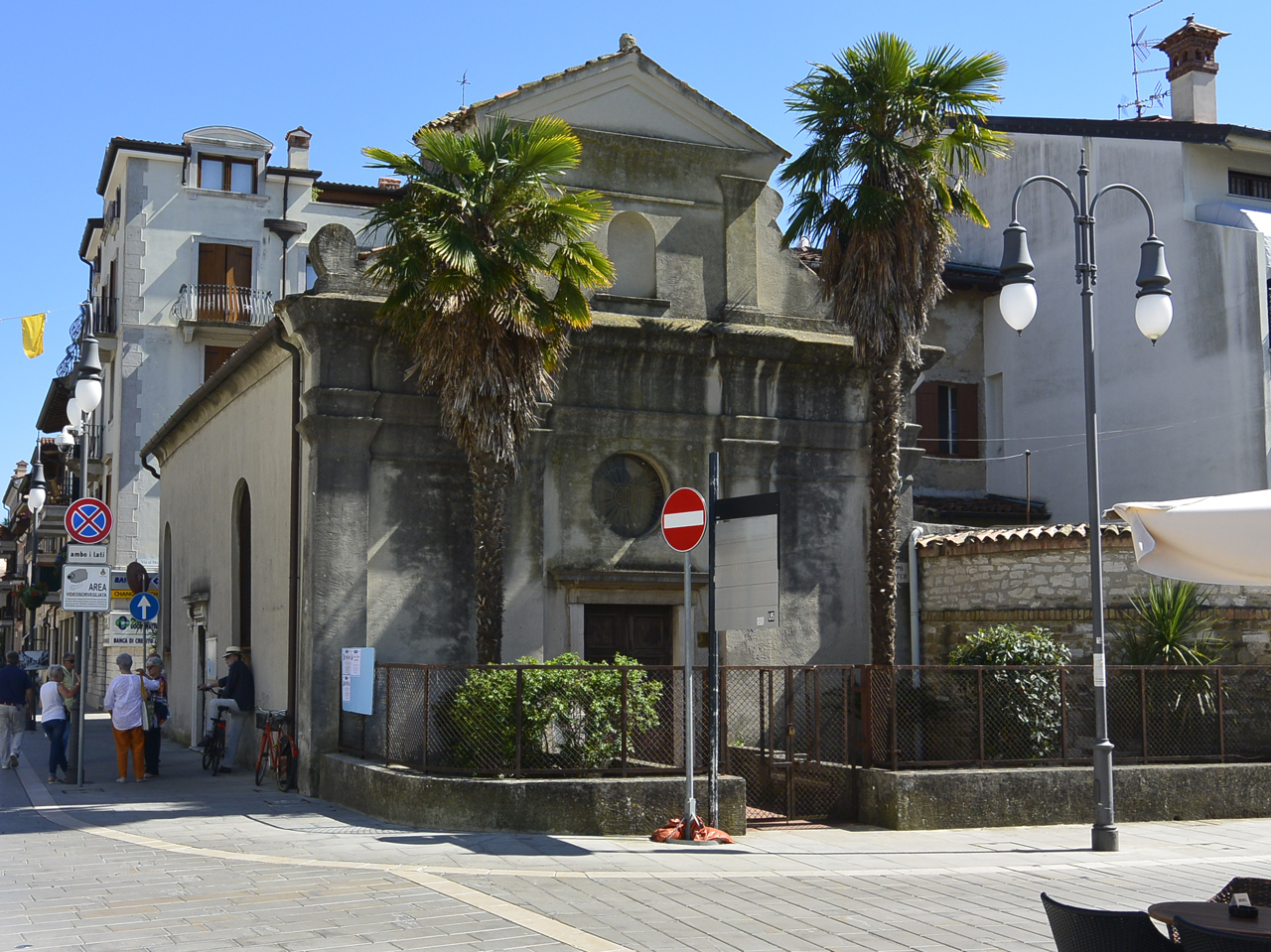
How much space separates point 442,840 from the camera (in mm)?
11719

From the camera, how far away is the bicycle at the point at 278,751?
15.4 meters

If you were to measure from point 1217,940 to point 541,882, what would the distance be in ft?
19.0

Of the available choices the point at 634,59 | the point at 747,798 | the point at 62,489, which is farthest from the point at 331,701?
the point at 62,489

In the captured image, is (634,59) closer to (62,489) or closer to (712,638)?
(712,638)

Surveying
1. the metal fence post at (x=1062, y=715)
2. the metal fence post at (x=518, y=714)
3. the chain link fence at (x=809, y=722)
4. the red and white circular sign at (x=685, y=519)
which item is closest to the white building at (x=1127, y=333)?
the chain link fence at (x=809, y=722)

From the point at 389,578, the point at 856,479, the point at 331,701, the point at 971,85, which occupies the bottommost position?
the point at 331,701

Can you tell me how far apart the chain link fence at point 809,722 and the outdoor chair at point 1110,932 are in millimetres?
7386

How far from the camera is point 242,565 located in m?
19.7

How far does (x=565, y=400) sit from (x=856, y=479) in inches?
168

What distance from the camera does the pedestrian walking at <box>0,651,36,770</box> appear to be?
18.2 m

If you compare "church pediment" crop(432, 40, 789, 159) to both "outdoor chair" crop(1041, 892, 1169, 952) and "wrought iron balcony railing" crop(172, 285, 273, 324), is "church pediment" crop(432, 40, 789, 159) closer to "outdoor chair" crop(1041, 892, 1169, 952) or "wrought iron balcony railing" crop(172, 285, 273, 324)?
"outdoor chair" crop(1041, 892, 1169, 952)

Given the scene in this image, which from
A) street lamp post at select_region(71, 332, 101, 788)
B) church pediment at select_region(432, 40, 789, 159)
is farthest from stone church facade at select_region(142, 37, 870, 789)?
street lamp post at select_region(71, 332, 101, 788)

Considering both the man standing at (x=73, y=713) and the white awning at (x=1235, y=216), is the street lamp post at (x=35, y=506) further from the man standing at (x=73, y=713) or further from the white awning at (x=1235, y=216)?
the white awning at (x=1235, y=216)

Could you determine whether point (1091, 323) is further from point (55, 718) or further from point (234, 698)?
point (55, 718)
